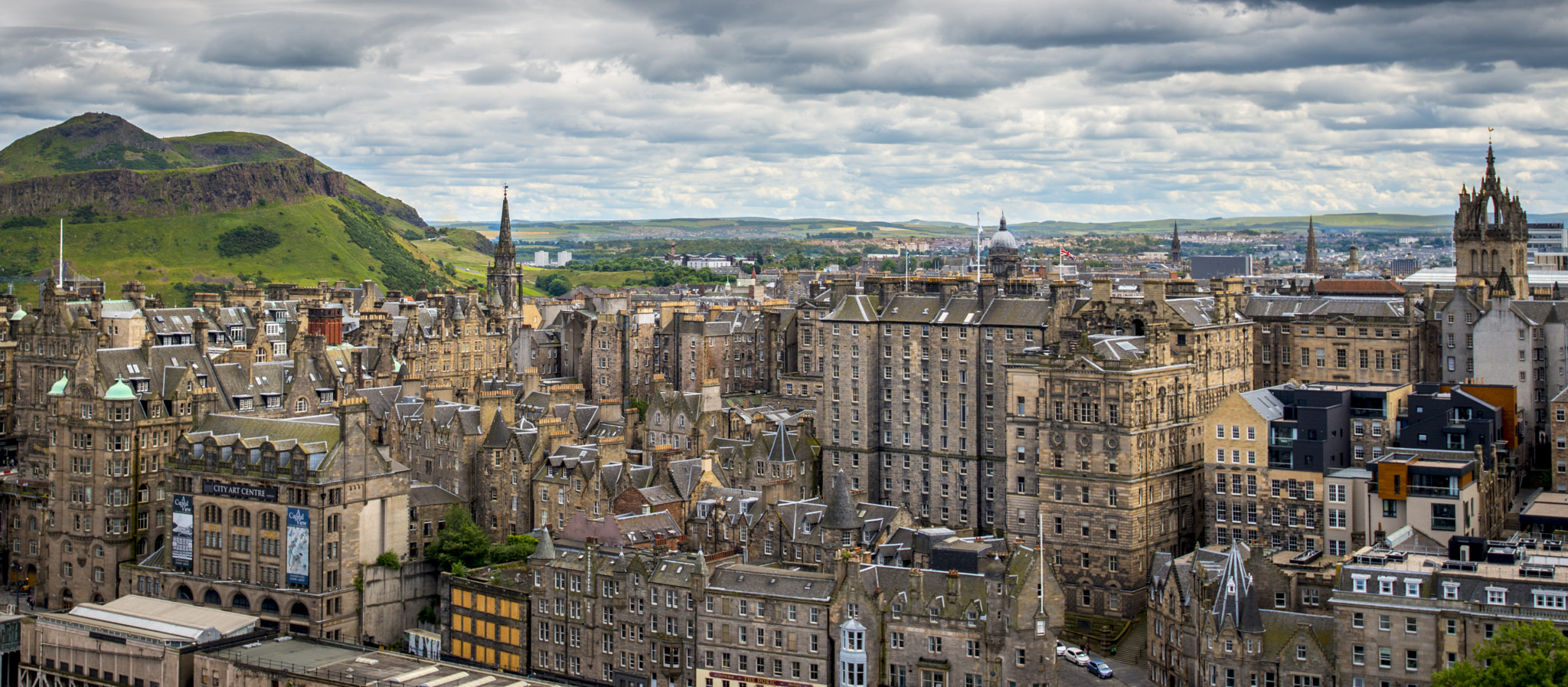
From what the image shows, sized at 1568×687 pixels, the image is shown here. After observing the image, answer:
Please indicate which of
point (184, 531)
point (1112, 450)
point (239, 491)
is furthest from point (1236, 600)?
point (184, 531)

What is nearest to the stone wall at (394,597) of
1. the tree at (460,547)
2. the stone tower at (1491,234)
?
the tree at (460,547)

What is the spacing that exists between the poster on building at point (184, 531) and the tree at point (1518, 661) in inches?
3627

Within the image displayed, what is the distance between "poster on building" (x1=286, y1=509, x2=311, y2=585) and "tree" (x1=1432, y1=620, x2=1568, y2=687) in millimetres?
79640

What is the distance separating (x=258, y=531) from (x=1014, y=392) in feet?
197

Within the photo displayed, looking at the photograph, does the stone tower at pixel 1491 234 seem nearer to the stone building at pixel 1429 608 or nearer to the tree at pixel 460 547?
the stone building at pixel 1429 608

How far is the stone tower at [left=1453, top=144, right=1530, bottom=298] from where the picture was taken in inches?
5851

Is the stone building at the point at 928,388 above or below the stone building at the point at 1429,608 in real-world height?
above

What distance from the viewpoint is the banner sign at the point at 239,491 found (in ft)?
396

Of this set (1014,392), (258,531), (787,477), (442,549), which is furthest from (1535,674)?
(258,531)

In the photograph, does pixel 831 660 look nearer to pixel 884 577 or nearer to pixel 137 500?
pixel 884 577

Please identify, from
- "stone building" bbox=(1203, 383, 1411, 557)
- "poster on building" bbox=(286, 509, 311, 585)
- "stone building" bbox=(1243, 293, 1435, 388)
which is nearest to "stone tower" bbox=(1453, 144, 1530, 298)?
"stone building" bbox=(1243, 293, 1435, 388)

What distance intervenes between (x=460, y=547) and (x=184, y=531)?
2279 cm

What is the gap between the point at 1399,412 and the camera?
389 ft

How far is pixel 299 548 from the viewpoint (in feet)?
393
